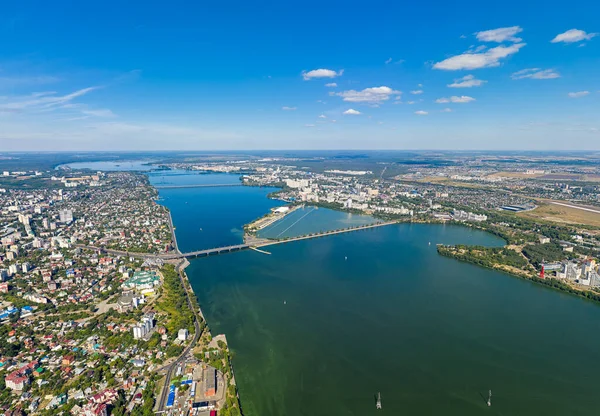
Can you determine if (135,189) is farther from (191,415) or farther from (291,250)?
(191,415)

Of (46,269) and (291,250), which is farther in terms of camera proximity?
(291,250)

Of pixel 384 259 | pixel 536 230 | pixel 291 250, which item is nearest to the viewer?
pixel 384 259

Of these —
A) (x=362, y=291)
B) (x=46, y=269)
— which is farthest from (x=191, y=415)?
(x=46, y=269)

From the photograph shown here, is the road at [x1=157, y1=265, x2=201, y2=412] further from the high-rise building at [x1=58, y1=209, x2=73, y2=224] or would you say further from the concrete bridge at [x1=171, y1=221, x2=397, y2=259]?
the high-rise building at [x1=58, y1=209, x2=73, y2=224]

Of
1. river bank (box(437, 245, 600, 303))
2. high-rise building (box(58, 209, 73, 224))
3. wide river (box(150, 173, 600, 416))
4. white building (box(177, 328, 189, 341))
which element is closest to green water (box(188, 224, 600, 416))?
wide river (box(150, 173, 600, 416))

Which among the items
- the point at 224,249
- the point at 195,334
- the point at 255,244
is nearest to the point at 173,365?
the point at 195,334
